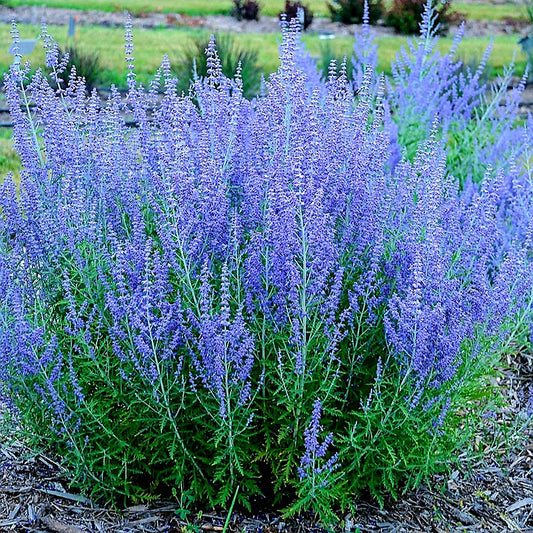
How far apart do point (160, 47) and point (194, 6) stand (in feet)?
21.2

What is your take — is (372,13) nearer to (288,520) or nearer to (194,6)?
(194,6)

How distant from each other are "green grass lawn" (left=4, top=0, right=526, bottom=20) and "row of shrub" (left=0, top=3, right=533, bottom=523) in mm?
15230

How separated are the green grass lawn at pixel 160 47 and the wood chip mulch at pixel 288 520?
28.4 ft

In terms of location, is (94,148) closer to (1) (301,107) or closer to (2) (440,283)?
(1) (301,107)

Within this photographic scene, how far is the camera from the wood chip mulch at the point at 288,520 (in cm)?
336

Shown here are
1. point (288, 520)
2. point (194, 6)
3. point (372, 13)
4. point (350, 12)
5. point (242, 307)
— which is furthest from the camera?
point (194, 6)

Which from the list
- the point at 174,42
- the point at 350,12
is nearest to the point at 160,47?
the point at 174,42

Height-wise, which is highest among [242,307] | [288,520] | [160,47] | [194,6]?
[194,6]

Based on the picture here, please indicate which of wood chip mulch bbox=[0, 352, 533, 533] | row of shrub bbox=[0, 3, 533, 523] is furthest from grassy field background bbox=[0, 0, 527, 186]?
wood chip mulch bbox=[0, 352, 533, 533]

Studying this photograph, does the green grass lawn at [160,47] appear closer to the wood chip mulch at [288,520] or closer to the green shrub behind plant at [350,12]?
the green shrub behind plant at [350,12]

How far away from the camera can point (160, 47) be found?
1396 cm

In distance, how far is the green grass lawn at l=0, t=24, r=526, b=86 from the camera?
475 inches

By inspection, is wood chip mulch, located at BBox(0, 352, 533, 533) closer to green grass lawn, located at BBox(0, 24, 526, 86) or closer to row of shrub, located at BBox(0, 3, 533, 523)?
row of shrub, located at BBox(0, 3, 533, 523)

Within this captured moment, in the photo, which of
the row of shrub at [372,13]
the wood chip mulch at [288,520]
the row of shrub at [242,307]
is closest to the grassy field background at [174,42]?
the row of shrub at [372,13]
